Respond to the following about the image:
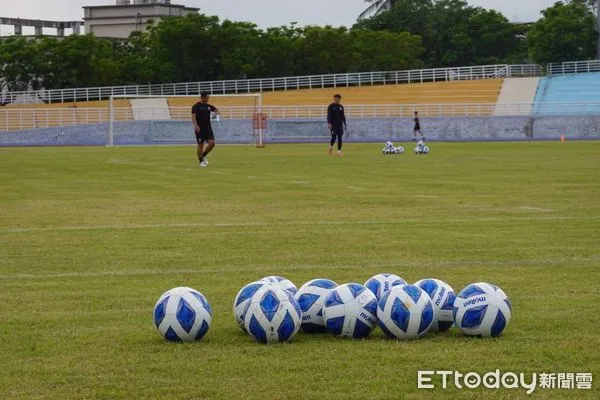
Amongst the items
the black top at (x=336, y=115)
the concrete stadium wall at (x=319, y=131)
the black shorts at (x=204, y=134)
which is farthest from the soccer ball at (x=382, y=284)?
the concrete stadium wall at (x=319, y=131)

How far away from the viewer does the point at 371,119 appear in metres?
67.2

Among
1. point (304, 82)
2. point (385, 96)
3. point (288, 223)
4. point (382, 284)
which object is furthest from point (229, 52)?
point (382, 284)

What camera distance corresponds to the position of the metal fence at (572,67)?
85756mm

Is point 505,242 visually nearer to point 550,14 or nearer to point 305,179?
point 305,179

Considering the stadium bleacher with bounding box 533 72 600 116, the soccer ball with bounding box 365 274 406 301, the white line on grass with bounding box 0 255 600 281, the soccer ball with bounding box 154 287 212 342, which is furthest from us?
the stadium bleacher with bounding box 533 72 600 116

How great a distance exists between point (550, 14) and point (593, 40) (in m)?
4.56

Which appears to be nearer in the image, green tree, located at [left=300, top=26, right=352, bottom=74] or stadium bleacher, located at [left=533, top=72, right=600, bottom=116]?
stadium bleacher, located at [left=533, top=72, right=600, bottom=116]

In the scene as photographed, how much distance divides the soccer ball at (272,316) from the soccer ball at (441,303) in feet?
3.09

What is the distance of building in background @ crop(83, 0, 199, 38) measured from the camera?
131750 millimetres

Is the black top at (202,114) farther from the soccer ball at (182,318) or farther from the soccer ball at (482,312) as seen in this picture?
the soccer ball at (482,312)

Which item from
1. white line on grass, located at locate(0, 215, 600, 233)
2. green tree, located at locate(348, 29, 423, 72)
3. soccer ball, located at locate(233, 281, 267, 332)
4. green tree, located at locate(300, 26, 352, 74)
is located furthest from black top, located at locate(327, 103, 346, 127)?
green tree, located at locate(300, 26, 352, 74)

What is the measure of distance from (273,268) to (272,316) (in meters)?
3.87

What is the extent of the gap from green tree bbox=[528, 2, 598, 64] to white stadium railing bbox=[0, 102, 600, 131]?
1870 cm

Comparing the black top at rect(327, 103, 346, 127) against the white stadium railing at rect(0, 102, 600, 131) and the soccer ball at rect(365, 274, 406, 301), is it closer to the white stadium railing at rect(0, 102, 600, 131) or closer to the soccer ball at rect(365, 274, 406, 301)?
the soccer ball at rect(365, 274, 406, 301)
